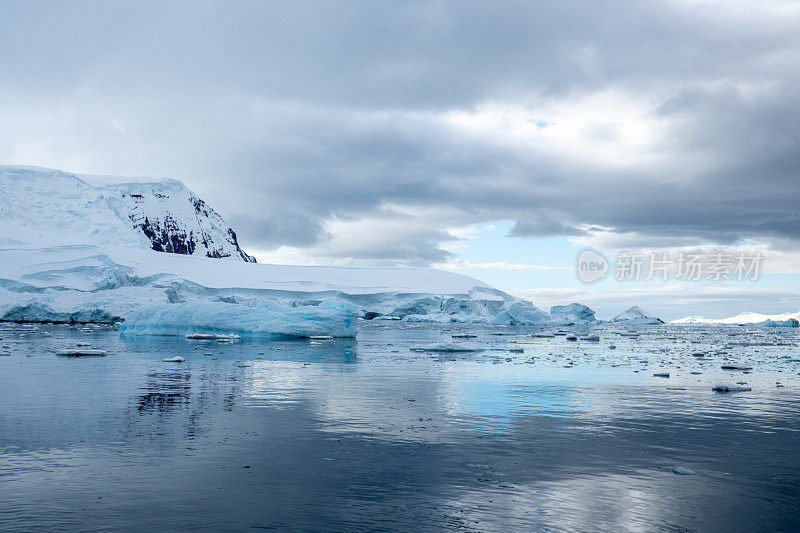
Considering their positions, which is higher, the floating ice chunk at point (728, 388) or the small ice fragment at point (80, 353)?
the floating ice chunk at point (728, 388)

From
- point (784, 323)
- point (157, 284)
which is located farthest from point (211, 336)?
point (784, 323)

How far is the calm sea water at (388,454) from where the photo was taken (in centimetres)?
394

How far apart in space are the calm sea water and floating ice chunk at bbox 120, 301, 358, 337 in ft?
46.2

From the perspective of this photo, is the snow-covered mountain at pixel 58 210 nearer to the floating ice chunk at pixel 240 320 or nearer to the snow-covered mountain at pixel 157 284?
the snow-covered mountain at pixel 157 284

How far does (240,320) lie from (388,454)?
21.4m

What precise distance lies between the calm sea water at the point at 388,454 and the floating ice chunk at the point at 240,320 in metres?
14.1

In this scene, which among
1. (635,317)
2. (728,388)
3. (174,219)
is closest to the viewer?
(728,388)

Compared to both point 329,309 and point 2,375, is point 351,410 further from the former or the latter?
point 329,309

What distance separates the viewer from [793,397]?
9.77m

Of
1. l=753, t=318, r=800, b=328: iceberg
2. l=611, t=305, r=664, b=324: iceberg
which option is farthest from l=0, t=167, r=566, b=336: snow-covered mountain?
l=753, t=318, r=800, b=328: iceberg

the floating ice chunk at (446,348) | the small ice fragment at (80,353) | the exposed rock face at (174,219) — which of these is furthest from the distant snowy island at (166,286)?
the small ice fragment at (80,353)

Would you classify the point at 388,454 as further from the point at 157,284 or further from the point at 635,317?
the point at 635,317

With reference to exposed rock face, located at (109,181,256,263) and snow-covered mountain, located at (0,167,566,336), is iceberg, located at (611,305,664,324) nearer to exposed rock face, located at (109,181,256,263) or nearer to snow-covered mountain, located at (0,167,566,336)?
snow-covered mountain, located at (0,167,566,336)

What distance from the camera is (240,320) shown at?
26.0 m
